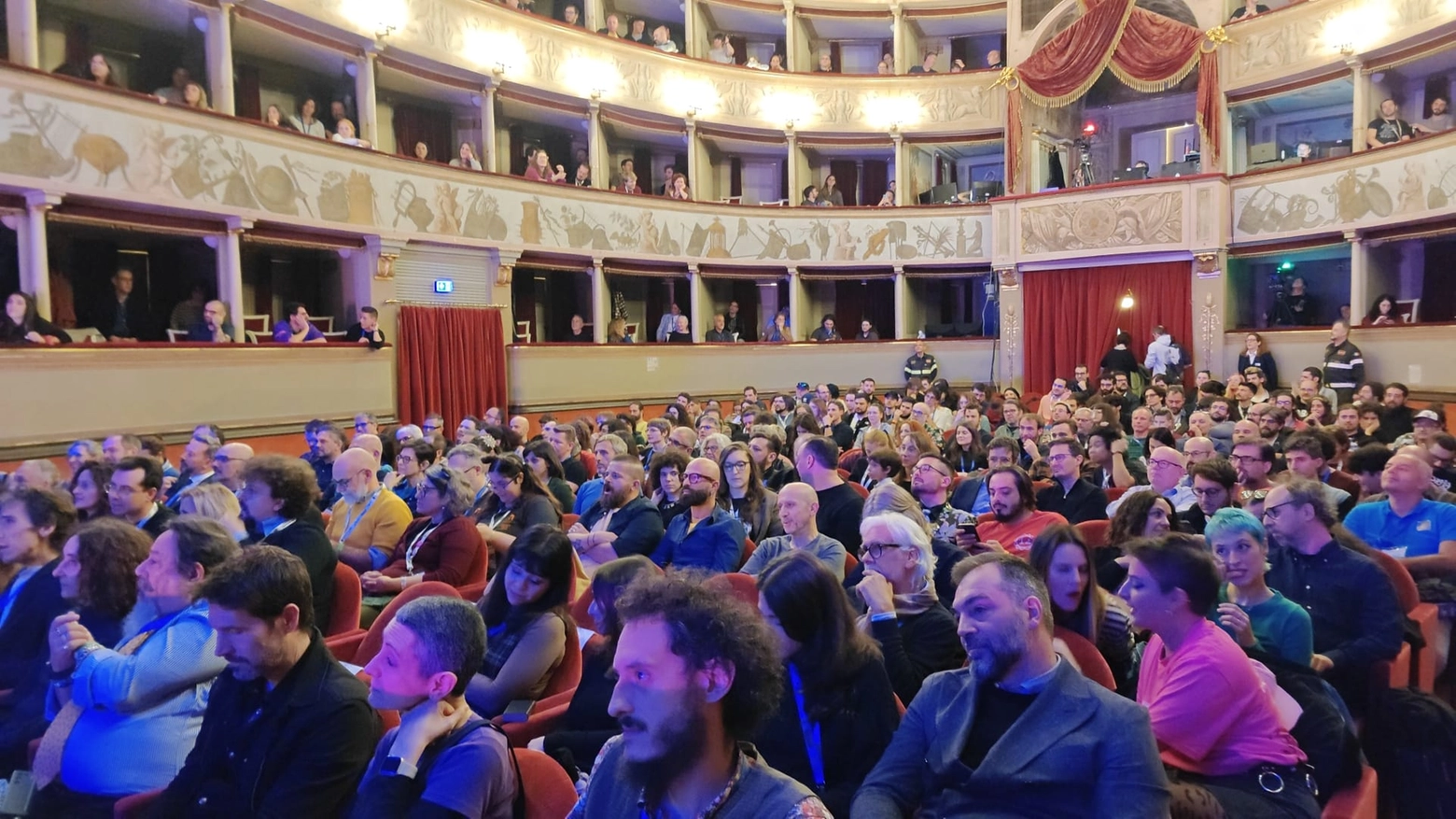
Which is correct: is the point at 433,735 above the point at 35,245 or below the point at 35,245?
below

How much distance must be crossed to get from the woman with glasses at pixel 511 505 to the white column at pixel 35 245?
19.9 feet

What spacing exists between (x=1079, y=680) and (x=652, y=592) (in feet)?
3.29

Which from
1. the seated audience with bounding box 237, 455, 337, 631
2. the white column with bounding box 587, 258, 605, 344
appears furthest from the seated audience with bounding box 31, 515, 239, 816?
the white column with bounding box 587, 258, 605, 344

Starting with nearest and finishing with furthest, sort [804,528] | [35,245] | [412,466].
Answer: [804,528] < [412,466] < [35,245]

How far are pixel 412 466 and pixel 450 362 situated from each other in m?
6.59

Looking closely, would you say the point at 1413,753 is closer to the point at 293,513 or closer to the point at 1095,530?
the point at 1095,530

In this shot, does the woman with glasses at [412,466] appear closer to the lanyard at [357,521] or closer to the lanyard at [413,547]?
the lanyard at [357,521]

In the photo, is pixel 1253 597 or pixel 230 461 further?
pixel 230 461

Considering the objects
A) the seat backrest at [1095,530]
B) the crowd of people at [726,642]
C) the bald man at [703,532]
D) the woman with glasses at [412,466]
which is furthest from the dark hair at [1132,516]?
the woman with glasses at [412,466]

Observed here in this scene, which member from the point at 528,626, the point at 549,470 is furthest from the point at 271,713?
the point at 549,470

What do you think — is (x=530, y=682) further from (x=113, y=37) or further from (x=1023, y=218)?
(x=1023, y=218)

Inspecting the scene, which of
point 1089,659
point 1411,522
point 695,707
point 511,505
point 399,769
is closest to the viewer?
point 695,707


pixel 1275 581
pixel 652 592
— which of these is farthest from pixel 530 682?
pixel 1275 581

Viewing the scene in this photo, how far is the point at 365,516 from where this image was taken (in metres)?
4.94
